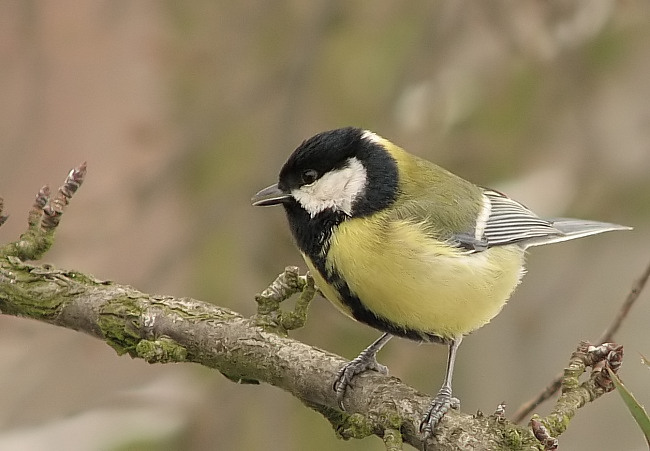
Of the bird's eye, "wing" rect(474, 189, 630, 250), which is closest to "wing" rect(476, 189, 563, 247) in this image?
"wing" rect(474, 189, 630, 250)

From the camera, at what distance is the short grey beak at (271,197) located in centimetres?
201

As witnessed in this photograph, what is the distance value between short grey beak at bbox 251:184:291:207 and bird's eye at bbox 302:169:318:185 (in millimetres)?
50

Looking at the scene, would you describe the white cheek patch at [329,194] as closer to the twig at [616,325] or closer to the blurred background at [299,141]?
the twig at [616,325]

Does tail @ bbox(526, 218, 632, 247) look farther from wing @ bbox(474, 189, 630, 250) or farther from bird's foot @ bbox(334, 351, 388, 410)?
bird's foot @ bbox(334, 351, 388, 410)

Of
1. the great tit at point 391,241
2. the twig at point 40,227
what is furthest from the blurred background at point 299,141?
the twig at point 40,227

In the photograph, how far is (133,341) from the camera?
5.63ft

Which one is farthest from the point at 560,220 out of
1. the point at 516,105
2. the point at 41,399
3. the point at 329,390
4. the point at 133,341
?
the point at 41,399

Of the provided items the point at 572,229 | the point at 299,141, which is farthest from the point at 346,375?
the point at 299,141

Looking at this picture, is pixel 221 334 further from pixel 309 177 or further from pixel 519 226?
pixel 519 226

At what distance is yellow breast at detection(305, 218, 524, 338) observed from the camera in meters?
1.86

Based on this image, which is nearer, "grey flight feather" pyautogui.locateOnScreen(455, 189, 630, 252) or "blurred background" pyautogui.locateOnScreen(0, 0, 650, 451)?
"grey flight feather" pyautogui.locateOnScreen(455, 189, 630, 252)

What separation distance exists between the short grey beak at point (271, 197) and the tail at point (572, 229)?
74 centimetres

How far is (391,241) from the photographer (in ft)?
6.28

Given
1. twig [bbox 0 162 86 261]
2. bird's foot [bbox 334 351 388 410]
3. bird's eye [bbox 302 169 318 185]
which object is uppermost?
bird's eye [bbox 302 169 318 185]
